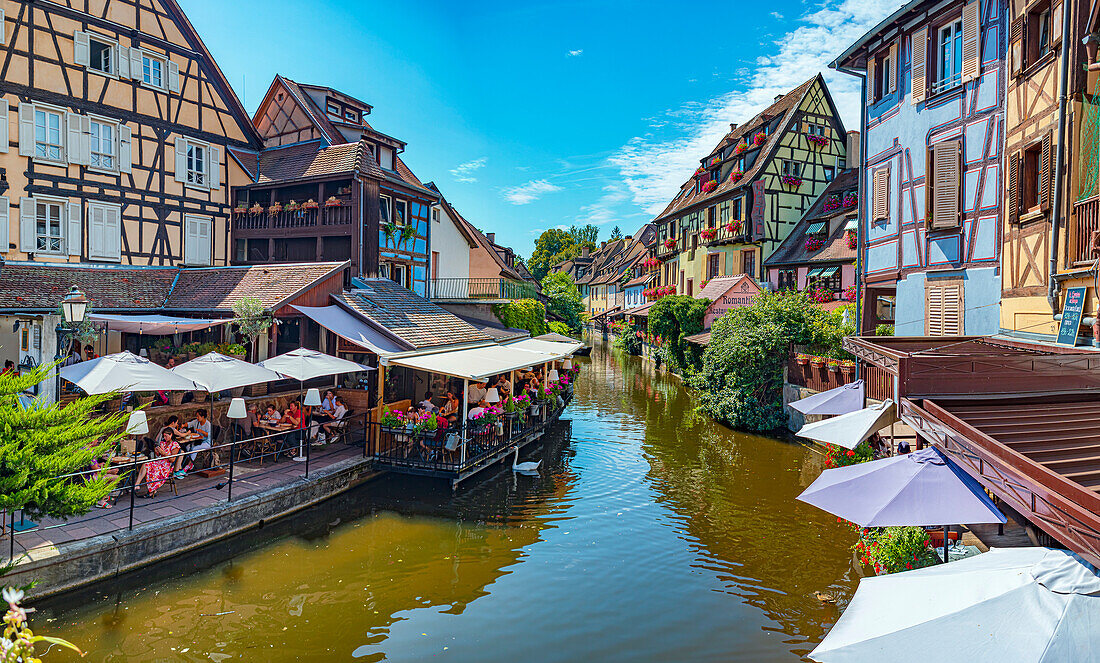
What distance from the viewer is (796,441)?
61.0 feet

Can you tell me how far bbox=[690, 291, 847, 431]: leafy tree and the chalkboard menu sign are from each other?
8714 millimetres

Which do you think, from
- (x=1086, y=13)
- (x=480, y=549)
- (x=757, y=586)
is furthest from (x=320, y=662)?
(x=1086, y=13)

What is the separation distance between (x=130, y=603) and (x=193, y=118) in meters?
19.2

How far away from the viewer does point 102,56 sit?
19578 millimetres

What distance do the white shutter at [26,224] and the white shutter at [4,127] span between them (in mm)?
1439

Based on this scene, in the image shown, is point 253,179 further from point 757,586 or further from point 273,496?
point 757,586

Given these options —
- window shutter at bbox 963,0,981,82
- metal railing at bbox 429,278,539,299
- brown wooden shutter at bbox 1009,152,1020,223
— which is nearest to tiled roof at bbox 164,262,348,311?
metal railing at bbox 429,278,539,299

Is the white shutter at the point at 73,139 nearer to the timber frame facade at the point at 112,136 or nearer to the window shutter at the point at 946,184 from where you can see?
the timber frame facade at the point at 112,136

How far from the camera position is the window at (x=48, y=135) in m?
18.1

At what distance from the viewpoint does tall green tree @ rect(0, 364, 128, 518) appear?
6.21m

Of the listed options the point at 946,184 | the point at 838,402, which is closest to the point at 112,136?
the point at 838,402

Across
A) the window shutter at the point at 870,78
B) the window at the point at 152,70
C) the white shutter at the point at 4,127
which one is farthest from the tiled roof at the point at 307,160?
the window shutter at the point at 870,78

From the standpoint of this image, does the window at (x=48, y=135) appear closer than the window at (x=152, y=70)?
Yes

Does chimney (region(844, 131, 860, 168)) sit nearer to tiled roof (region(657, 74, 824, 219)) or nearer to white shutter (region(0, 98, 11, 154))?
tiled roof (region(657, 74, 824, 219))
